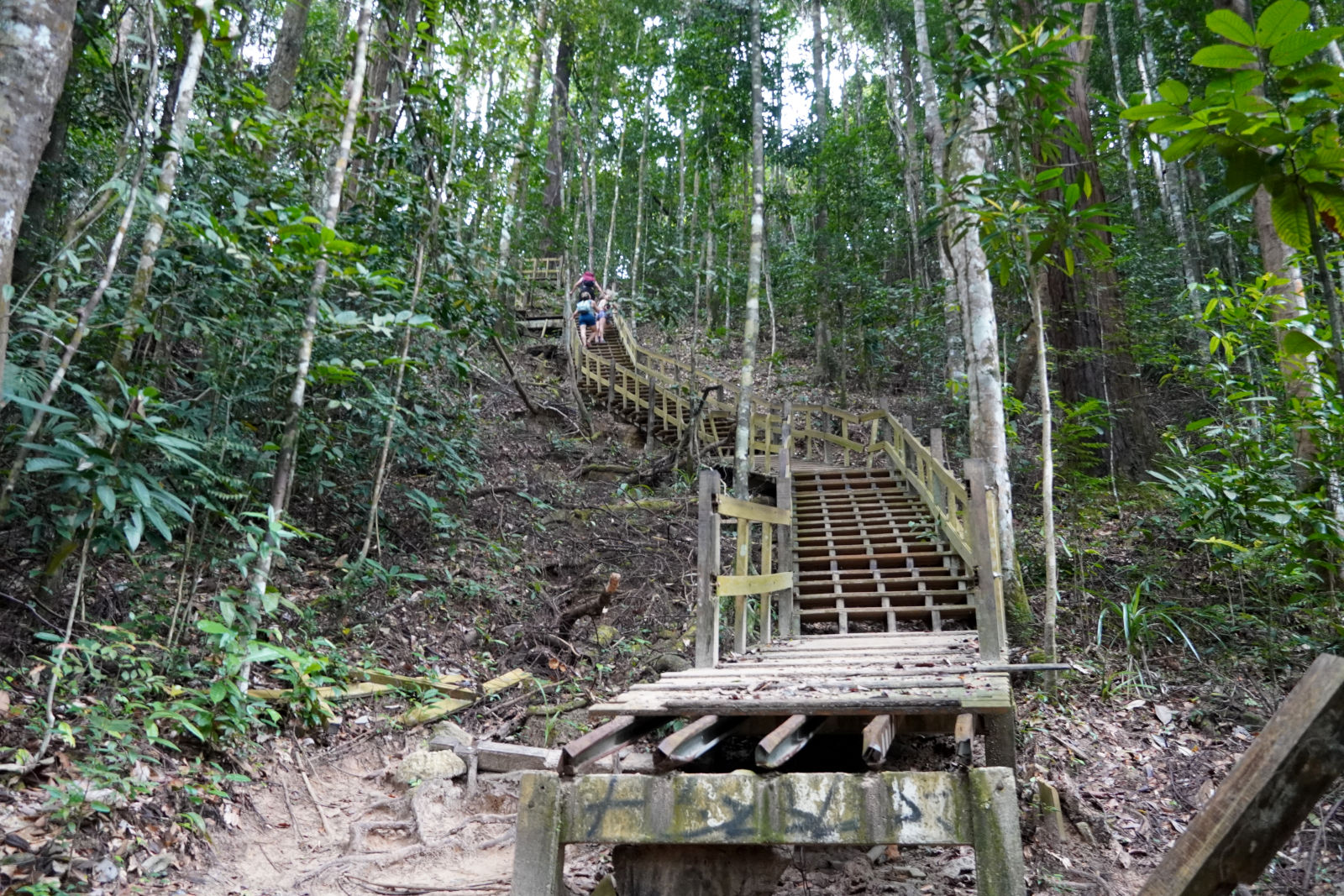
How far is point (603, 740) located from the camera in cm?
293

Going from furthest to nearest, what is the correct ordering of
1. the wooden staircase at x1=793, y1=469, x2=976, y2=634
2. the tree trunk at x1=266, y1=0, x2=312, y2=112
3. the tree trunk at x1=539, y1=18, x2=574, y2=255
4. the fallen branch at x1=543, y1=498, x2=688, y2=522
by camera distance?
the tree trunk at x1=539, y1=18, x2=574, y2=255, the fallen branch at x1=543, y1=498, x2=688, y2=522, the tree trunk at x1=266, y1=0, x2=312, y2=112, the wooden staircase at x1=793, y1=469, x2=976, y2=634

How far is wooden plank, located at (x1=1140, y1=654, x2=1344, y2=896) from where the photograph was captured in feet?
5.31

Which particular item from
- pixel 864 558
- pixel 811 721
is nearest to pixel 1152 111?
pixel 811 721

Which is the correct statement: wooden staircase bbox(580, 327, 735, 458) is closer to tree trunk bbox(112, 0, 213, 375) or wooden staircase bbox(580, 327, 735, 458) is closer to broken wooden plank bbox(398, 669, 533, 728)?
broken wooden plank bbox(398, 669, 533, 728)

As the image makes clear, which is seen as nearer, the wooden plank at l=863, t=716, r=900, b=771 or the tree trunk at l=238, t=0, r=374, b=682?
the wooden plank at l=863, t=716, r=900, b=771

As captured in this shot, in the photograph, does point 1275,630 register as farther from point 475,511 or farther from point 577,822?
point 475,511

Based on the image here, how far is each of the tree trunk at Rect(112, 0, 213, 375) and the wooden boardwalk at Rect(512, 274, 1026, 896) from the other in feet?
10.3

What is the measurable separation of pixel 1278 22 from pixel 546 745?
17.4ft

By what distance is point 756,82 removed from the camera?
984cm

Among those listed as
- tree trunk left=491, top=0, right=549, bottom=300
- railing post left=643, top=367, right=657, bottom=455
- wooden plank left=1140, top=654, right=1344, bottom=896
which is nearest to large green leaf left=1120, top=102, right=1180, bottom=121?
wooden plank left=1140, top=654, right=1344, bottom=896

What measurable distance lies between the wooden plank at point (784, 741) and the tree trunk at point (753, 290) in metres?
4.86

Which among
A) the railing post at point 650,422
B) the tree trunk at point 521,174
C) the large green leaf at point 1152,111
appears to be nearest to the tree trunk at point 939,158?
the railing post at point 650,422

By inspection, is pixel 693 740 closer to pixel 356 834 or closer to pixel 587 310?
pixel 356 834

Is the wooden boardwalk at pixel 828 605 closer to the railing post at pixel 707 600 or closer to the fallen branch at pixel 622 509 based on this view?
the railing post at pixel 707 600
